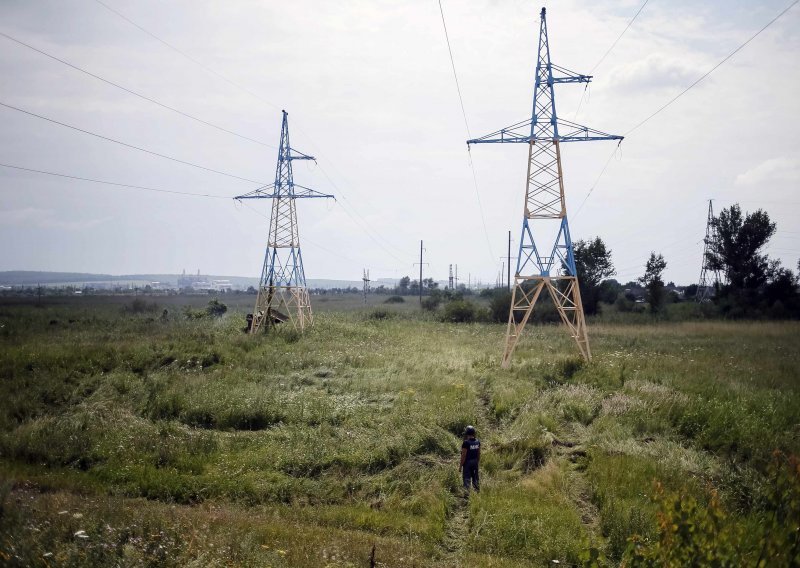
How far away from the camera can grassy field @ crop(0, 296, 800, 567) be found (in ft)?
23.9

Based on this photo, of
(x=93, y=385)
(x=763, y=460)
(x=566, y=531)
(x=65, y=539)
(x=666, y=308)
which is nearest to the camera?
(x=65, y=539)

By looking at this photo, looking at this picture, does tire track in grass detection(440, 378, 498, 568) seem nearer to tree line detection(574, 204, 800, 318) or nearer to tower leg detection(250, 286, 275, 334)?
tower leg detection(250, 286, 275, 334)

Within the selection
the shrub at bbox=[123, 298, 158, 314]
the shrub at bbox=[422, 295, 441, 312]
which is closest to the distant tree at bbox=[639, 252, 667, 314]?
the shrub at bbox=[422, 295, 441, 312]

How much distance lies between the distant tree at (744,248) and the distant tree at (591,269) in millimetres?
10893

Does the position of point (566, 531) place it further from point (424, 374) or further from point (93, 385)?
point (93, 385)

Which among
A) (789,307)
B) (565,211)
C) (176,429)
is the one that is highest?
(565,211)

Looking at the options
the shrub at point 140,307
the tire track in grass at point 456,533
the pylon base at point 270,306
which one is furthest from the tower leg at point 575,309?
the shrub at point 140,307

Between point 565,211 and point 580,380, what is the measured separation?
19.8 feet

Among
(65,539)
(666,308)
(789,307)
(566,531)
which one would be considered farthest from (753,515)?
(666,308)

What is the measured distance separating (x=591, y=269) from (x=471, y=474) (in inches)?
2126

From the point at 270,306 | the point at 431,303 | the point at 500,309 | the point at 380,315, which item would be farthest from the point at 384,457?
the point at 431,303

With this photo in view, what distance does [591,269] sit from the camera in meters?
62.0

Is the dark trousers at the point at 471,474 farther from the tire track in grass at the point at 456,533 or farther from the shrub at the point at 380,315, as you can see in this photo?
the shrub at the point at 380,315

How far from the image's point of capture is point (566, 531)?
9211mm
